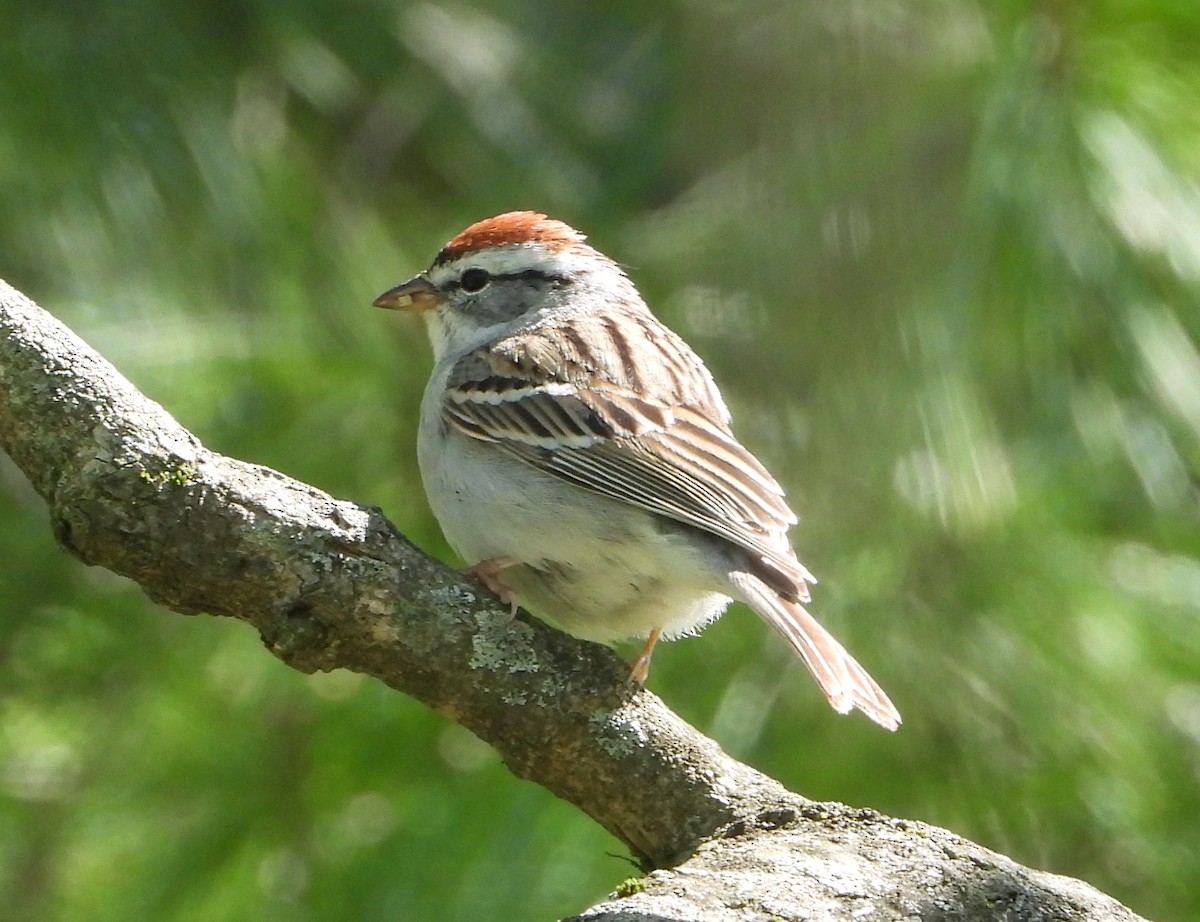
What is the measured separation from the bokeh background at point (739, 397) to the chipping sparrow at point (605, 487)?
0.77 ft

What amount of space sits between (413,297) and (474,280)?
13 cm

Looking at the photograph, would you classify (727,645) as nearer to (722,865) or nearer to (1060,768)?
(1060,768)

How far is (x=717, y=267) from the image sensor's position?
310cm

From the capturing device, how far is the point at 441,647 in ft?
5.86

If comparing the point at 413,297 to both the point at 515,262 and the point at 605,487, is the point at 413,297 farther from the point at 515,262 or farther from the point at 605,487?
the point at 605,487

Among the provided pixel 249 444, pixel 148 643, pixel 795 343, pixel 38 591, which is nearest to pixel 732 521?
pixel 795 343

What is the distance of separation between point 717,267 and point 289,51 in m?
1.08

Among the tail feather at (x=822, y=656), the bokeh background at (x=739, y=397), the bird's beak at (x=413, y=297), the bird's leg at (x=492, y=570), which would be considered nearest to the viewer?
the tail feather at (x=822, y=656)

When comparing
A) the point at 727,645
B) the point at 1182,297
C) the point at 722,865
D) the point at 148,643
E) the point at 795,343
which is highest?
the point at 1182,297

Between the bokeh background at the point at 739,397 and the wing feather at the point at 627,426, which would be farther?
the bokeh background at the point at 739,397

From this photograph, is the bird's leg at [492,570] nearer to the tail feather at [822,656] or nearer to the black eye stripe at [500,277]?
the tail feather at [822,656]

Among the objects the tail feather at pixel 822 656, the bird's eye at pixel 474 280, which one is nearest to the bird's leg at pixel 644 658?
the tail feather at pixel 822 656

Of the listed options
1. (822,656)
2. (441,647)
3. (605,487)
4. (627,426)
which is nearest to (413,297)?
(627,426)

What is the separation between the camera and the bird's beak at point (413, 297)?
3020 mm
